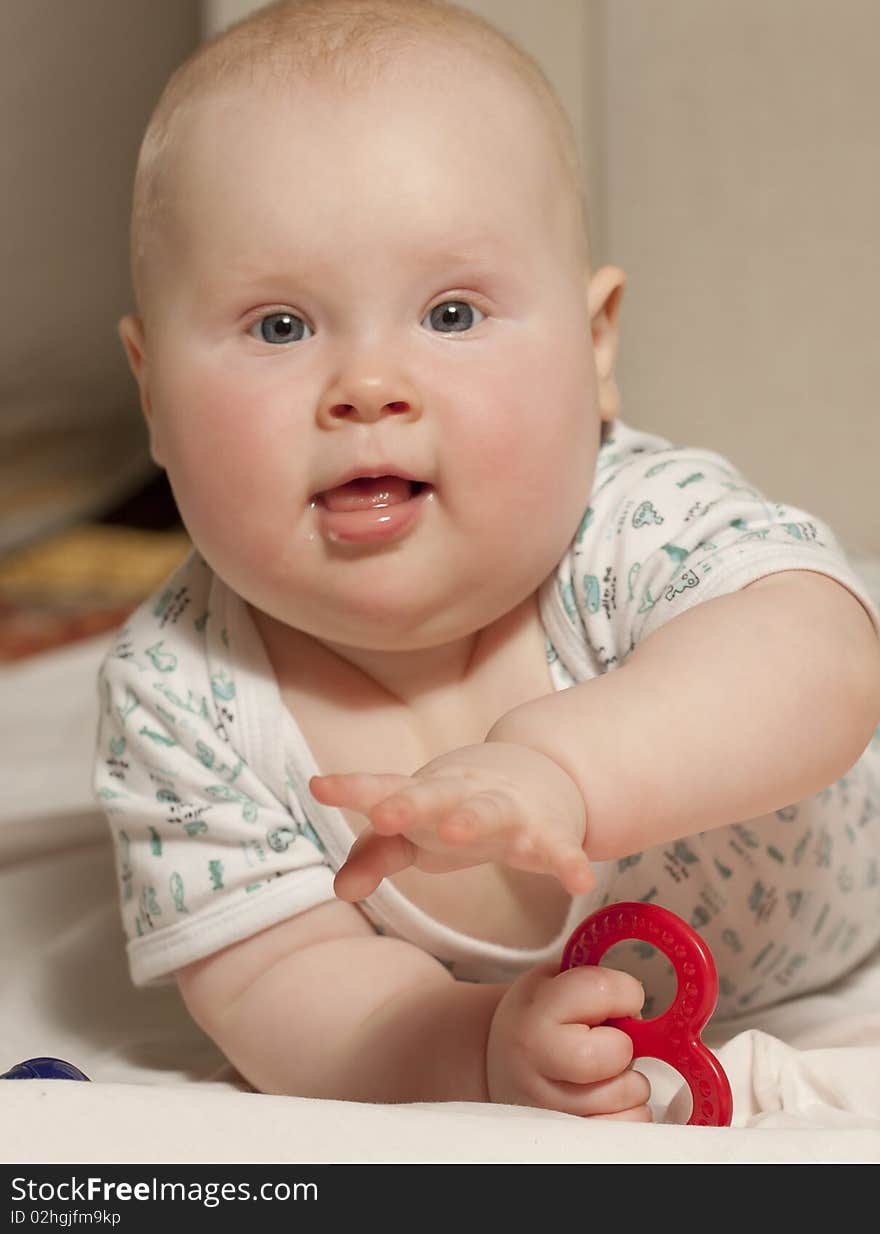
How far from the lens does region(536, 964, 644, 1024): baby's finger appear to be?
0.66 meters

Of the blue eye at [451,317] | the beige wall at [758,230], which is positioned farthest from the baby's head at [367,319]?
the beige wall at [758,230]

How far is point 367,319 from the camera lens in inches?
29.0

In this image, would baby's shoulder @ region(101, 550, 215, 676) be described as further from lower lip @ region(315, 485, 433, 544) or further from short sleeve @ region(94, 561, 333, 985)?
lower lip @ region(315, 485, 433, 544)

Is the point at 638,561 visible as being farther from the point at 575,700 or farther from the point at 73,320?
the point at 73,320

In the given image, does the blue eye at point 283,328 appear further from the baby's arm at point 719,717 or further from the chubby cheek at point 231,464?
the baby's arm at point 719,717

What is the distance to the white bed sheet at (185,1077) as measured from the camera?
0.52 metres

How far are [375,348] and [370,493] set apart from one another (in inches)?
2.7

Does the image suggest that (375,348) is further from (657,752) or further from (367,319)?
(657,752)

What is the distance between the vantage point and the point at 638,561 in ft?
2.65

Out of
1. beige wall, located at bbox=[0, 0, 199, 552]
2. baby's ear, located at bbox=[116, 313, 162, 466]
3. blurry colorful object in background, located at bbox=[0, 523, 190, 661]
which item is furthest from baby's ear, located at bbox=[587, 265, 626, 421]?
beige wall, located at bbox=[0, 0, 199, 552]

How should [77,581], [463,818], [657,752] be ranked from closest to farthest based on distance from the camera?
[463,818], [657,752], [77,581]

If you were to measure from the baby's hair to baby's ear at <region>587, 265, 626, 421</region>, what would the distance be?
0.03 metres

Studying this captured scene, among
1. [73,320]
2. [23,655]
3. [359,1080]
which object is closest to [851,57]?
[23,655]

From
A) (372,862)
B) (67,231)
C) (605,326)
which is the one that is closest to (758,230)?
(605,326)
